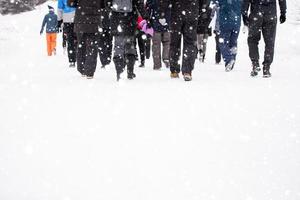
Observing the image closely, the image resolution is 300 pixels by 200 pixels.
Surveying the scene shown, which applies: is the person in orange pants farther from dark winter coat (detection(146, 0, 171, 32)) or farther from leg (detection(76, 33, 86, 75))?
leg (detection(76, 33, 86, 75))

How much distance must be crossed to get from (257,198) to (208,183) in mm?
351

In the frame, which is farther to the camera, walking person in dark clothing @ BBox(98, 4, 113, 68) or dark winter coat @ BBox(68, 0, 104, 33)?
walking person in dark clothing @ BBox(98, 4, 113, 68)

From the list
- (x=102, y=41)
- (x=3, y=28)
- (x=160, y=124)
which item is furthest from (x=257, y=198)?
(x=3, y=28)

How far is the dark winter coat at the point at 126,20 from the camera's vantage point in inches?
325

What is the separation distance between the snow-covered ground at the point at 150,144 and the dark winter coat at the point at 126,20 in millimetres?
1426

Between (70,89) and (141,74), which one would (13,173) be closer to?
(70,89)

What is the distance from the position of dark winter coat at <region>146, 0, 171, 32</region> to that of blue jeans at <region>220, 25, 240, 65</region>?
1.28 metres

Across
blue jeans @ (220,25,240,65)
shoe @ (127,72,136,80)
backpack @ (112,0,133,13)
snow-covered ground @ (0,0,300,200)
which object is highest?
backpack @ (112,0,133,13)

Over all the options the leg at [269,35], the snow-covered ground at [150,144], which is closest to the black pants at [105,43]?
the leg at [269,35]

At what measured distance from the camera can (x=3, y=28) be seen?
34.1 meters

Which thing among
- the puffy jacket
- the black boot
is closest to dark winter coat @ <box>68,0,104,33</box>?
the black boot

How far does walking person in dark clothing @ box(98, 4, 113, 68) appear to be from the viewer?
10.9 m

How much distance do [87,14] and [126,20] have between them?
39.0 inches

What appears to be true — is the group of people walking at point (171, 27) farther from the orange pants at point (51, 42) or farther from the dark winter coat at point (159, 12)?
the orange pants at point (51, 42)
